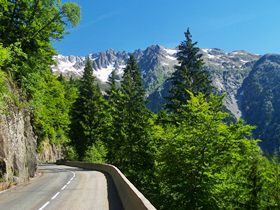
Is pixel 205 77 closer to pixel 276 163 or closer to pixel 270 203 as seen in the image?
pixel 276 163

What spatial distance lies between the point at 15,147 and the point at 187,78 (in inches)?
803

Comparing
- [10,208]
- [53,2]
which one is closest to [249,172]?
[10,208]

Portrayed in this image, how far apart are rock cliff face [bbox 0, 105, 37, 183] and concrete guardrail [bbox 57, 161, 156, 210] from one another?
7.06 meters

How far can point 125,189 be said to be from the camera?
16984mm

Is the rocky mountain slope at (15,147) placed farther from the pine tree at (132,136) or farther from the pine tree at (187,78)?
the pine tree at (187,78)

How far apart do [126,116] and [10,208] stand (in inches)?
1216

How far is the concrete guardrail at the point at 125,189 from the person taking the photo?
35.3ft

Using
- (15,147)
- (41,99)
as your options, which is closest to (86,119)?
(41,99)

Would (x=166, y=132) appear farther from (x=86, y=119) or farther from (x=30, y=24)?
(x=86, y=119)

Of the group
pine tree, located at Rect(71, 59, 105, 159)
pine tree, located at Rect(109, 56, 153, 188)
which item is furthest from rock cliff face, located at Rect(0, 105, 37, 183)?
pine tree, located at Rect(71, 59, 105, 159)

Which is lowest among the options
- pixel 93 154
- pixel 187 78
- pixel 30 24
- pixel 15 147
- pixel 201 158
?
pixel 201 158

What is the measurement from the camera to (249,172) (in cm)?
2333

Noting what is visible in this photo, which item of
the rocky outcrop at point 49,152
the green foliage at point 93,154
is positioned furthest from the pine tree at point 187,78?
the rocky outcrop at point 49,152

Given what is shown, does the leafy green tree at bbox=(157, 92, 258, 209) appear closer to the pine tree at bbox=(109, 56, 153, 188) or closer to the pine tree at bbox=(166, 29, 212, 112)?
the pine tree at bbox=(109, 56, 153, 188)
